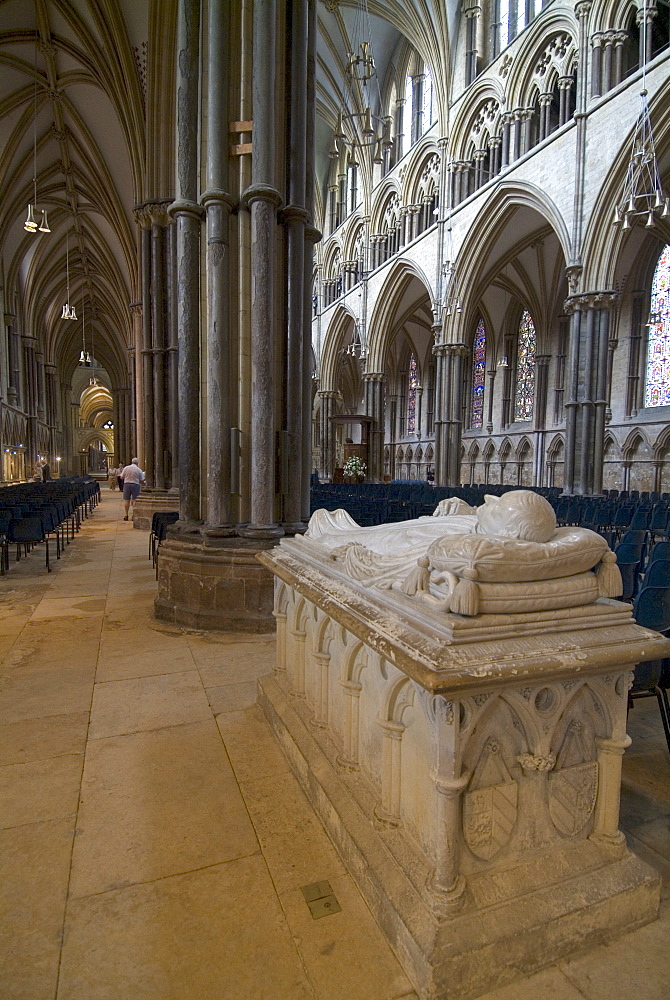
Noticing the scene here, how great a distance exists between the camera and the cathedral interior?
156cm

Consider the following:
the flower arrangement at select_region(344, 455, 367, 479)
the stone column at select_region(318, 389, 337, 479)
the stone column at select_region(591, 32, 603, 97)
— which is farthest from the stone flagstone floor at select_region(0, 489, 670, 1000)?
the stone column at select_region(318, 389, 337, 479)

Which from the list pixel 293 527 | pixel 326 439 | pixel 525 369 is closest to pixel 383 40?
pixel 525 369

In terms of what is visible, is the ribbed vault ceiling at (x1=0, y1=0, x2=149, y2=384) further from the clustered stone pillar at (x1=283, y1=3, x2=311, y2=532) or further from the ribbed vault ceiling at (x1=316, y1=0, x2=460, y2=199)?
the clustered stone pillar at (x1=283, y1=3, x2=311, y2=532)

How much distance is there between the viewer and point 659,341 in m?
17.0

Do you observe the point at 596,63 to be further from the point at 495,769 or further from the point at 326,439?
the point at 326,439

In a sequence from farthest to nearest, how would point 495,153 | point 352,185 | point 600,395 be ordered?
point 352,185 < point 495,153 < point 600,395

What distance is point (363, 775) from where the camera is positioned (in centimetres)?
192

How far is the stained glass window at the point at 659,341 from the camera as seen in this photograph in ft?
54.5

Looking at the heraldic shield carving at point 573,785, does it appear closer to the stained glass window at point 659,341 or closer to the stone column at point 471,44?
the stained glass window at point 659,341

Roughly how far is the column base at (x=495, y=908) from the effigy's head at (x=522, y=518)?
919mm

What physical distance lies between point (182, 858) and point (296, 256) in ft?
14.8

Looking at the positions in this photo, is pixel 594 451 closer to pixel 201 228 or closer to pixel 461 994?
pixel 201 228

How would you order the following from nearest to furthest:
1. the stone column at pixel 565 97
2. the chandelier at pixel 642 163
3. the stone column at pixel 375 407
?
1. the chandelier at pixel 642 163
2. the stone column at pixel 565 97
3. the stone column at pixel 375 407

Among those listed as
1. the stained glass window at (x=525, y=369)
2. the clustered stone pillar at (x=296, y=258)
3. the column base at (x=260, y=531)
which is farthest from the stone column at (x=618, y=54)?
the column base at (x=260, y=531)
